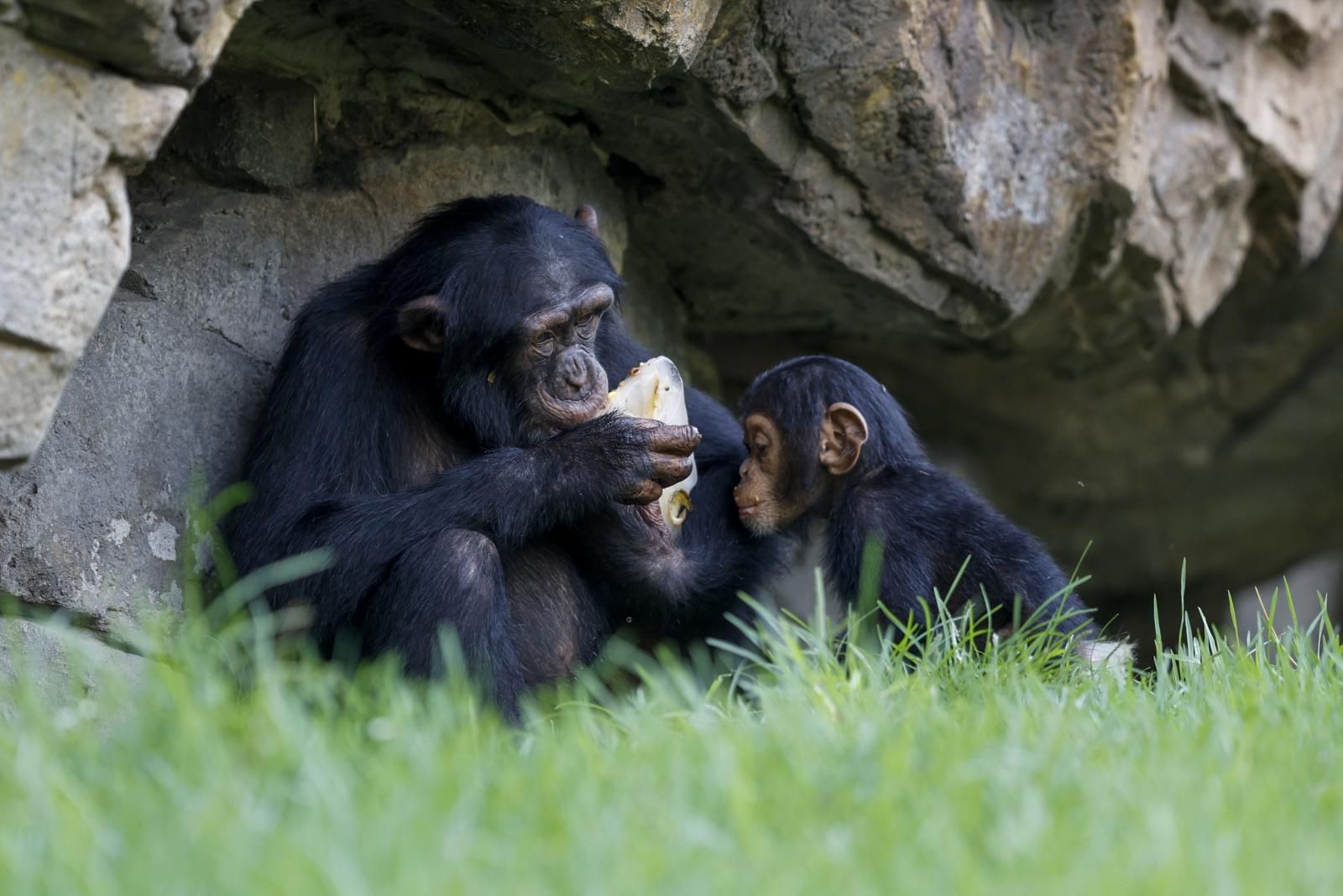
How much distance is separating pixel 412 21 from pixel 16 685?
2206mm

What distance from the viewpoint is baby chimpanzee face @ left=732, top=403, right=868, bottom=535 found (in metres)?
5.09

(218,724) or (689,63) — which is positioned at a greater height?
(689,63)

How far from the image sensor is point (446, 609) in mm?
4168

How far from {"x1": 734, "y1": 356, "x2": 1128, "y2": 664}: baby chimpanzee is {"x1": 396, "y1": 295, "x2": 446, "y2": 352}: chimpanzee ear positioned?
44.9 inches

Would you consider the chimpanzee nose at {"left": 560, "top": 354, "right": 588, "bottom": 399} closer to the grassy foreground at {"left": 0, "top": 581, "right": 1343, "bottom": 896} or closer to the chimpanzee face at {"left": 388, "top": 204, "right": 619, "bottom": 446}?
the chimpanzee face at {"left": 388, "top": 204, "right": 619, "bottom": 446}

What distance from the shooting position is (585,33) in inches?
175

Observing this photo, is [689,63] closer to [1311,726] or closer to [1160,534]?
[1311,726]

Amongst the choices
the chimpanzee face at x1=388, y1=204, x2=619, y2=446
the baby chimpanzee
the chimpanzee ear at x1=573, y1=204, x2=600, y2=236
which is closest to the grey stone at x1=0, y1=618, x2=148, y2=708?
the chimpanzee face at x1=388, y1=204, x2=619, y2=446

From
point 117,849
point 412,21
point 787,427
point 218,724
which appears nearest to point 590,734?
point 218,724

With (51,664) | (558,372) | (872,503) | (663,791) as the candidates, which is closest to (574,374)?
(558,372)

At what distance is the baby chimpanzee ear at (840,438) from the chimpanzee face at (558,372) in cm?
82

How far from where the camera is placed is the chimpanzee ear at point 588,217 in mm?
5070

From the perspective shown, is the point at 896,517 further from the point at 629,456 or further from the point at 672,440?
the point at 629,456

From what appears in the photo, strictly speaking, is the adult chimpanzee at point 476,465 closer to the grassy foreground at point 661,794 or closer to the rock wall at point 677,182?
the rock wall at point 677,182
